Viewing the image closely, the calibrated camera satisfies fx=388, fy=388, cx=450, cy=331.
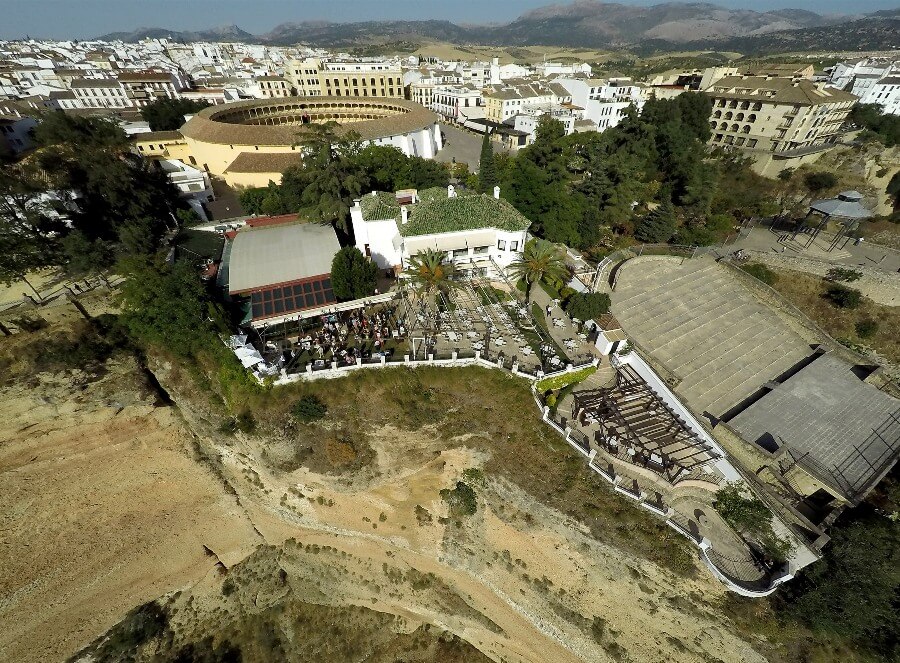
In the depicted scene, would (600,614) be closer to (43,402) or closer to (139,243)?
(43,402)

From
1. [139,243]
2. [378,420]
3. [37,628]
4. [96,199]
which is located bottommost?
[37,628]

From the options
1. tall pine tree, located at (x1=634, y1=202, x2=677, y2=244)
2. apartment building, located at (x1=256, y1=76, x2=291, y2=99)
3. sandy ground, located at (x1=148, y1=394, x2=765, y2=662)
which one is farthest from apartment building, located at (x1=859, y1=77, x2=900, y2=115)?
apartment building, located at (x1=256, y1=76, x2=291, y2=99)

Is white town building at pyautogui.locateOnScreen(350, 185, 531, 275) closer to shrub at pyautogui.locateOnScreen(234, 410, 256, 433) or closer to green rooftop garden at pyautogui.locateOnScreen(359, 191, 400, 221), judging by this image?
green rooftop garden at pyautogui.locateOnScreen(359, 191, 400, 221)

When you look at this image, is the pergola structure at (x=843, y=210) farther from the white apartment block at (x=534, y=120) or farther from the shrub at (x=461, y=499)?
the shrub at (x=461, y=499)

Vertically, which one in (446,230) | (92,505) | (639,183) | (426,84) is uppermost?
(426,84)

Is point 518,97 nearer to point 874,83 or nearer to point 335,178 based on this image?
point 335,178

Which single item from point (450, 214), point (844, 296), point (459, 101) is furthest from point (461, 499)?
point (459, 101)

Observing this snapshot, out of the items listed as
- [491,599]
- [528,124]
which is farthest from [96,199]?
[528,124]
